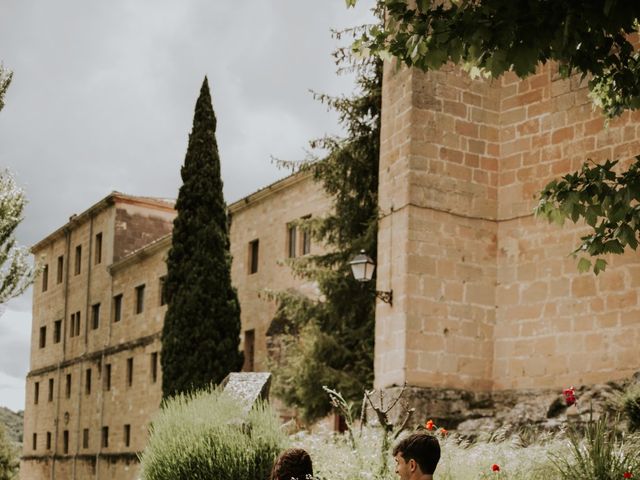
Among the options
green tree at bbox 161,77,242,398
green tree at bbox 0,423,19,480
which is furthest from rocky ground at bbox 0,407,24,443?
green tree at bbox 161,77,242,398

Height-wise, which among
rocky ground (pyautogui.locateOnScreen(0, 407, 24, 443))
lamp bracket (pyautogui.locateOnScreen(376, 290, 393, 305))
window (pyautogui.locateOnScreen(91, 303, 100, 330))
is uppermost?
window (pyautogui.locateOnScreen(91, 303, 100, 330))

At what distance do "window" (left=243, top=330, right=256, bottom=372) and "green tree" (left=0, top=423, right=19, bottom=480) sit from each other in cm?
847

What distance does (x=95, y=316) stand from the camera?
1410 inches

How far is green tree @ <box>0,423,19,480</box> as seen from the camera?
28.3m

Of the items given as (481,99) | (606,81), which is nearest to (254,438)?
(606,81)

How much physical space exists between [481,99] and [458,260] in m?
2.37

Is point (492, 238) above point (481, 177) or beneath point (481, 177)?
beneath

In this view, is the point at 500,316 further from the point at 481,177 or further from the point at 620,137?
the point at 620,137

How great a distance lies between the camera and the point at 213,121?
21375mm

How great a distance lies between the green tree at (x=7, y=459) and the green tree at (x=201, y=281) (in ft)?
34.4

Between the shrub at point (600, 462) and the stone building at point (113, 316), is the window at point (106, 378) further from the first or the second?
the shrub at point (600, 462)

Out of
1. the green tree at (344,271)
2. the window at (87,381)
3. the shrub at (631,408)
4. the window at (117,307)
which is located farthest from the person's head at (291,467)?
the window at (87,381)

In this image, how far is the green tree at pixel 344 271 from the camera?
592 inches

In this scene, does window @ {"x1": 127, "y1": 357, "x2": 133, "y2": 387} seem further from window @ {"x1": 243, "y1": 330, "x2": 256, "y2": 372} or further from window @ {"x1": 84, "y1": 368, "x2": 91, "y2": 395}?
window @ {"x1": 243, "y1": 330, "x2": 256, "y2": 372}
